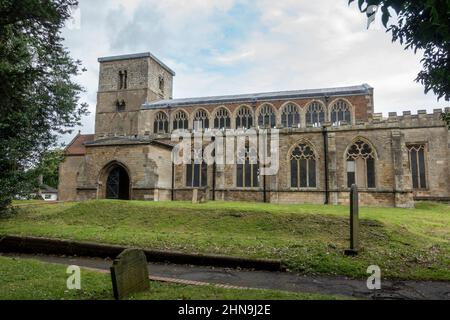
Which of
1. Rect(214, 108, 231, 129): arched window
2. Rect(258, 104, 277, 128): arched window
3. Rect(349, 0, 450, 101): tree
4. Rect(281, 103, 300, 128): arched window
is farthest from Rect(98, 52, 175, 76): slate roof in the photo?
Rect(349, 0, 450, 101): tree

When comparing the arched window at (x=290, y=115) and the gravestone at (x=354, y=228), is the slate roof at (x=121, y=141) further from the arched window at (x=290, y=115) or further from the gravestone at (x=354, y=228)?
the gravestone at (x=354, y=228)

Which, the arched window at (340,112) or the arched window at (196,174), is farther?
Result: the arched window at (340,112)

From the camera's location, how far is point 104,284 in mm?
6566

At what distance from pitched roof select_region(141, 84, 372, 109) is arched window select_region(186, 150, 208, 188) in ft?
40.6

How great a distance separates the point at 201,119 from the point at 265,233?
2667 cm

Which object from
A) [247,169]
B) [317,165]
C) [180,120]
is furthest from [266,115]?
[317,165]

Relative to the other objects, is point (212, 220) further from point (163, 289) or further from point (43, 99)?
point (43, 99)

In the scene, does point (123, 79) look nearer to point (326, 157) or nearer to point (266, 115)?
point (266, 115)

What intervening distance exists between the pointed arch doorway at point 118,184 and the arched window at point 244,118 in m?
15.1

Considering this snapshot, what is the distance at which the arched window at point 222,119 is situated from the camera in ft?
122

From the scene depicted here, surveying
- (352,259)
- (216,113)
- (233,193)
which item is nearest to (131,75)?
(216,113)

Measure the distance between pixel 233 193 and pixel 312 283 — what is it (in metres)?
18.2

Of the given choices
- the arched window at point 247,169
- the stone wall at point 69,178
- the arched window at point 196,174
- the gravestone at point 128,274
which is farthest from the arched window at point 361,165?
the stone wall at point 69,178
